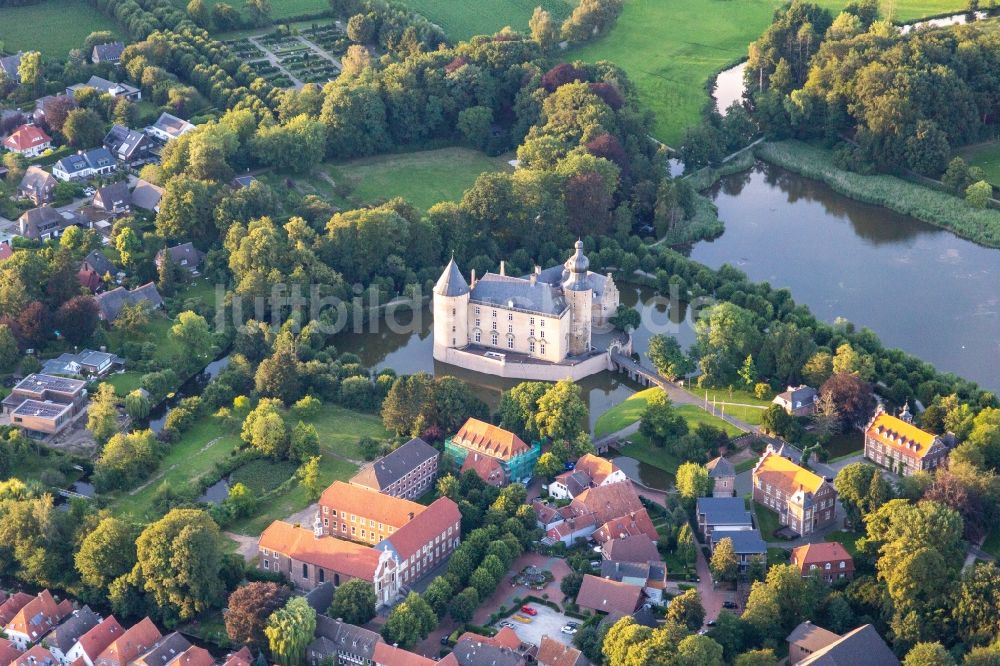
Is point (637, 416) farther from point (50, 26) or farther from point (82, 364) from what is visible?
point (50, 26)

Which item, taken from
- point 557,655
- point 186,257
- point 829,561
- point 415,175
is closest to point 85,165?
point 186,257

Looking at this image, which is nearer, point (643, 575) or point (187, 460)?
point (643, 575)

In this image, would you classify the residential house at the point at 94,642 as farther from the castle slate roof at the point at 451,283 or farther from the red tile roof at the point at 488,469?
the castle slate roof at the point at 451,283

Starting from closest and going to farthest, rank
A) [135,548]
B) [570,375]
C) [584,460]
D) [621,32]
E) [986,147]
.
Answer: [135,548] < [584,460] < [570,375] < [986,147] < [621,32]

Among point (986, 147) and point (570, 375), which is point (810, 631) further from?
point (986, 147)

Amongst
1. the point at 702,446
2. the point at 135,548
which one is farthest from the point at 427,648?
the point at 702,446

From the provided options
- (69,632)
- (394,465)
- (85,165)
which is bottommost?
(69,632)
